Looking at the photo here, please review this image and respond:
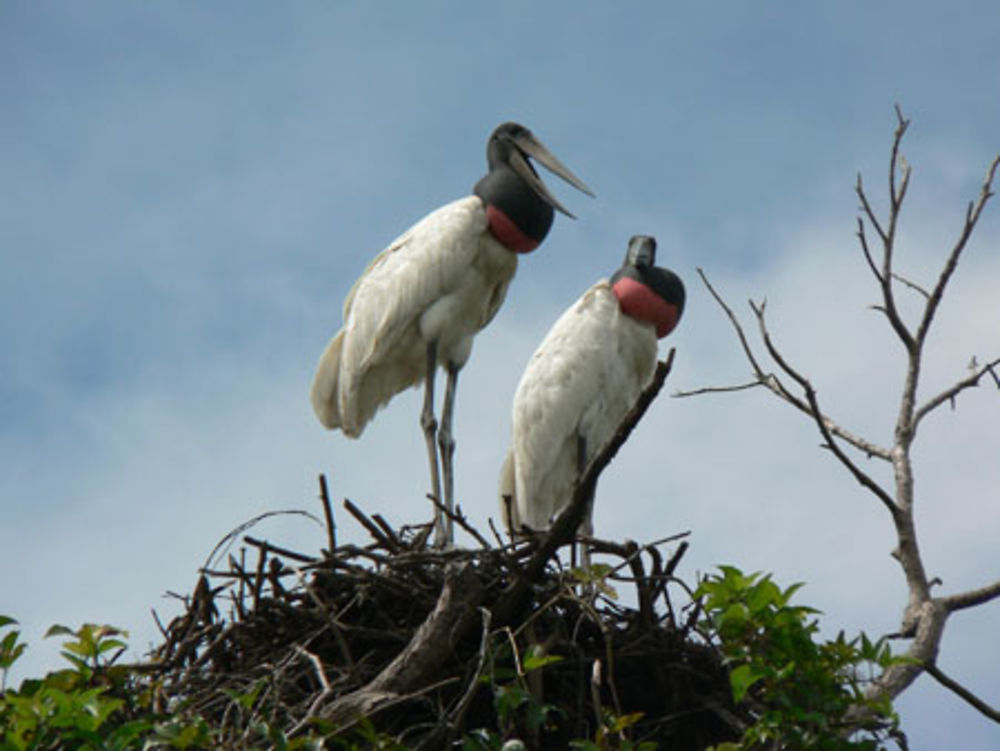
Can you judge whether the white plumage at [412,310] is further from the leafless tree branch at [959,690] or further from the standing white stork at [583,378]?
the leafless tree branch at [959,690]

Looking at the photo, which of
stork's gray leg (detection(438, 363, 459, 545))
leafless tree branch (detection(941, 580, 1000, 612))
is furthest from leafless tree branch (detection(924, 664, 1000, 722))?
stork's gray leg (detection(438, 363, 459, 545))

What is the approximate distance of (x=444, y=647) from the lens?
5977 mm

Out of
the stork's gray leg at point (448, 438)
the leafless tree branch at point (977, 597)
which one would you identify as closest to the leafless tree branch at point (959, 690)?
the leafless tree branch at point (977, 597)

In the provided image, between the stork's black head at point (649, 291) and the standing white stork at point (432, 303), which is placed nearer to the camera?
the standing white stork at point (432, 303)

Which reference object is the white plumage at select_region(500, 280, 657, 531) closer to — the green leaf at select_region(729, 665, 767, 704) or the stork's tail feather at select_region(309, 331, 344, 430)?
the stork's tail feather at select_region(309, 331, 344, 430)

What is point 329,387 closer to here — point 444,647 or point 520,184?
point 520,184

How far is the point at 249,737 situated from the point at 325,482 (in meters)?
1.51

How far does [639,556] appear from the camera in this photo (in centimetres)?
616

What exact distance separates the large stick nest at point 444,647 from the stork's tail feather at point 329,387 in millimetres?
2873

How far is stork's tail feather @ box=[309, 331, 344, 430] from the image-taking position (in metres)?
9.64

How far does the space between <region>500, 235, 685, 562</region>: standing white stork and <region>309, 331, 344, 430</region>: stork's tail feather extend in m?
1.03

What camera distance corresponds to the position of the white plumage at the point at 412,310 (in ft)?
30.4

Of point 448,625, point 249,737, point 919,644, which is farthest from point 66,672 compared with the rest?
point 919,644

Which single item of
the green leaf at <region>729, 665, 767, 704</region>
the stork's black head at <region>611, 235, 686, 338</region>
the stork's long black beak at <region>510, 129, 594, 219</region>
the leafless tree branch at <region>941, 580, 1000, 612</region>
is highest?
the stork's long black beak at <region>510, 129, 594, 219</region>
